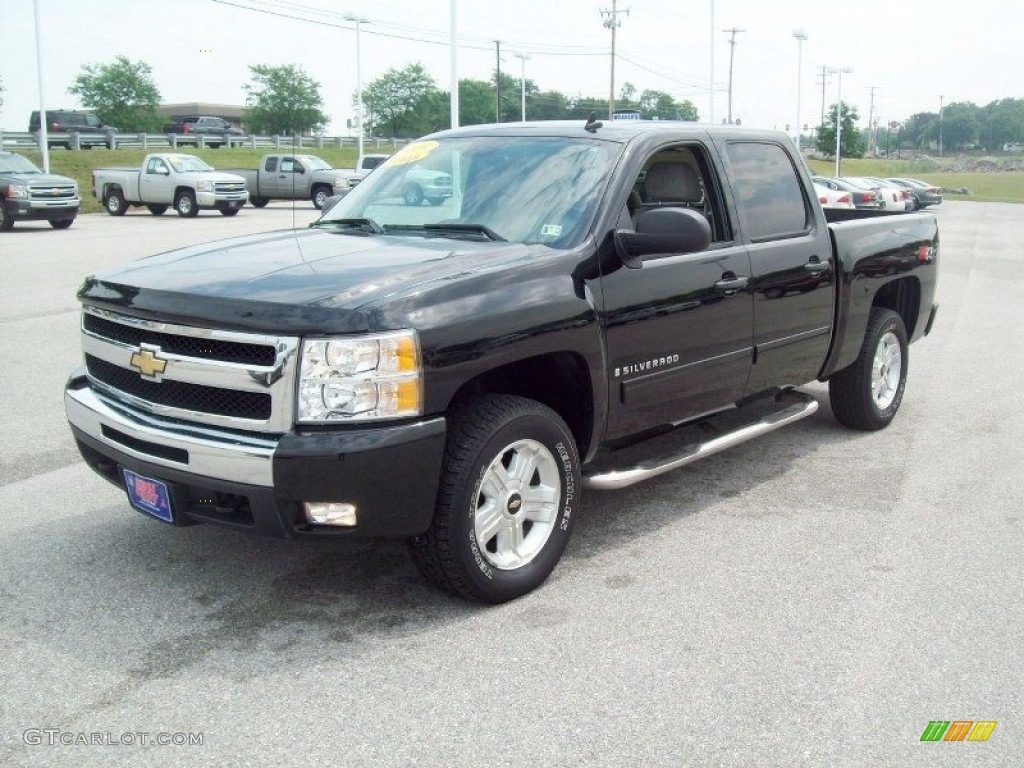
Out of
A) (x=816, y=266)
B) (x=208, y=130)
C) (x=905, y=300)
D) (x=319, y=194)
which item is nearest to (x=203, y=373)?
(x=816, y=266)

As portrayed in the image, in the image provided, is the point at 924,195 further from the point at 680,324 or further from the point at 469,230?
the point at 469,230

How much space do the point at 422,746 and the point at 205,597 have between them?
4.79 ft

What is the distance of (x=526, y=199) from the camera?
5.04 meters

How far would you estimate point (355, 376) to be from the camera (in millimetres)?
3803

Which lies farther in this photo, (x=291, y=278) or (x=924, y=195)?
(x=924, y=195)

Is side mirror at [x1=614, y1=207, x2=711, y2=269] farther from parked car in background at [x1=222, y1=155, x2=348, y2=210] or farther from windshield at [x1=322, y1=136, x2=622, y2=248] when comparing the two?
parked car in background at [x1=222, y1=155, x2=348, y2=210]

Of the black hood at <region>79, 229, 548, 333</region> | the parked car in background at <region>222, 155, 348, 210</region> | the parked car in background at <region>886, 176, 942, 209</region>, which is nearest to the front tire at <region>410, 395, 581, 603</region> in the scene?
the black hood at <region>79, 229, 548, 333</region>

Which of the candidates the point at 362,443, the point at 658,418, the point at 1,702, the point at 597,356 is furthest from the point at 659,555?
the point at 1,702

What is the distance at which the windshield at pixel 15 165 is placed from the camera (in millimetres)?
27016

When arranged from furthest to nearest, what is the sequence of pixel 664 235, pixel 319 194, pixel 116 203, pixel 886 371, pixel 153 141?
pixel 153 141 → pixel 319 194 → pixel 116 203 → pixel 886 371 → pixel 664 235

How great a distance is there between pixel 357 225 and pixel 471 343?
1624mm

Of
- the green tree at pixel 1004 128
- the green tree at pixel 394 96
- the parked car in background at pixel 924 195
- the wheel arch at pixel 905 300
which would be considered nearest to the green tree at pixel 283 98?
the green tree at pixel 394 96

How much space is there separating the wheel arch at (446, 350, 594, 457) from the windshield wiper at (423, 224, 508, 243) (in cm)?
60

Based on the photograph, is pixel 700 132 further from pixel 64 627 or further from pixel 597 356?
pixel 64 627
